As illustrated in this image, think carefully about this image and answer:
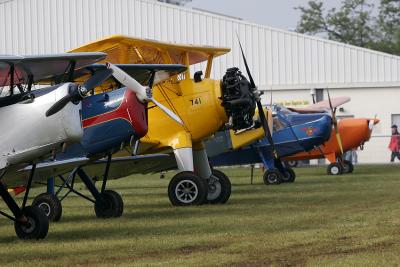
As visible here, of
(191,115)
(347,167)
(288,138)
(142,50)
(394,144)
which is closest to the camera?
(191,115)

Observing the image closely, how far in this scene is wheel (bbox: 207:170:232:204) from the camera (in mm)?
17002

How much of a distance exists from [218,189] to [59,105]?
22.8 ft

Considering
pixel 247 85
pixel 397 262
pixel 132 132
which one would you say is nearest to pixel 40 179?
pixel 132 132

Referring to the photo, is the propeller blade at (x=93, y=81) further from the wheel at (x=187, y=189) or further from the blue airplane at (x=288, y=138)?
the blue airplane at (x=288, y=138)

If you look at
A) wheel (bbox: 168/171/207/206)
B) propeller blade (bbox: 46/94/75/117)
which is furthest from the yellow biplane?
propeller blade (bbox: 46/94/75/117)

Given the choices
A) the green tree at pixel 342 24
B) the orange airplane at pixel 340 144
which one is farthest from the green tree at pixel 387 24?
the orange airplane at pixel 340 144

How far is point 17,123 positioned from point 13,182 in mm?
3999

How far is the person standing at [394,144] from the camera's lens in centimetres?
4125

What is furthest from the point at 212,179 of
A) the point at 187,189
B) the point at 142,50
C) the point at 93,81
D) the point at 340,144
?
the point at 340,144

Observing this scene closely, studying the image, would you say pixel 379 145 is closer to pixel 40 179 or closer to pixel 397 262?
pixel 40 179

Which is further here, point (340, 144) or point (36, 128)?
point (340, 144)

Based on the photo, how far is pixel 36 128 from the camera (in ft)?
35.1

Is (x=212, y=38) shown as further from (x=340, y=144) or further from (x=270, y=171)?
(x=270, y=171)

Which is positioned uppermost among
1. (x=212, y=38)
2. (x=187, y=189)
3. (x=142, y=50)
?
(x=212, y=38)
